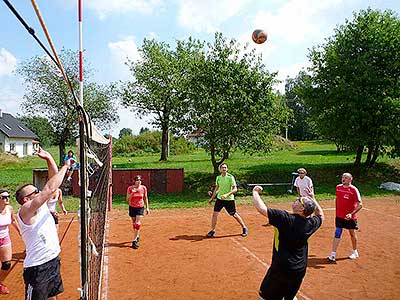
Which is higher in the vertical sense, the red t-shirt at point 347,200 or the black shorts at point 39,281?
the red t-shirt at point 347,200

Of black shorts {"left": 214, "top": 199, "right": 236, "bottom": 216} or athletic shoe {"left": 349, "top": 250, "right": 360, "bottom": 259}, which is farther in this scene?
black shorts {"left": 214, "top": 199, "right": 236, "bottom": 216}

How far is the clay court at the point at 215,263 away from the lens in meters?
7.33

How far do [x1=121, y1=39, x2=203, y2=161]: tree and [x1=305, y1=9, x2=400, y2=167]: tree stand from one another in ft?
45.5

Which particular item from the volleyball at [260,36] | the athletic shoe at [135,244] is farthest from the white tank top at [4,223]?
the volleyball at [260,36]

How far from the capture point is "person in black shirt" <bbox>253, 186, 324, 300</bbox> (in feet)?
16.8

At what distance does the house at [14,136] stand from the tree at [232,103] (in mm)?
36038

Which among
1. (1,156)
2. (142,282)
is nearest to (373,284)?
(142,282)

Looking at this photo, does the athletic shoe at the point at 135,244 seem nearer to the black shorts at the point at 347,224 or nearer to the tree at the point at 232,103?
the black shorts at the point at 347,224

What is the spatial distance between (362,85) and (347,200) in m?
14.8

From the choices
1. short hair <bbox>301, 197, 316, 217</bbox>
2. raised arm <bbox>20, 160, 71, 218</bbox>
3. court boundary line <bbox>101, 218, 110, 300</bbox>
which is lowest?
court boundary line <bbox>101, 218, 110, 300</bbox>

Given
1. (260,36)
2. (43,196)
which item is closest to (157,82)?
(260,36)

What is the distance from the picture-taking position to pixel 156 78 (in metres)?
34.2

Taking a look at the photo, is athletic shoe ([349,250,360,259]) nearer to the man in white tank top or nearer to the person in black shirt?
the person in black shirt

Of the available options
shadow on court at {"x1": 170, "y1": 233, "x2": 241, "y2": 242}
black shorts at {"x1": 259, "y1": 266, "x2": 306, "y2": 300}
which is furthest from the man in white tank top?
shadow on court at {"x1": 170, "y1": 233, "x2": 241, "y2": 242}
